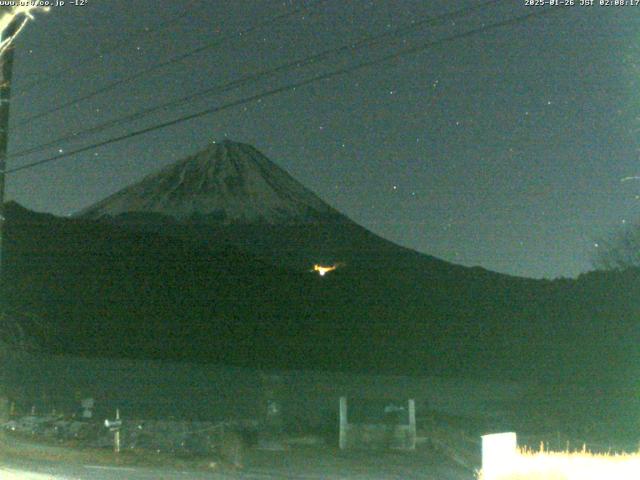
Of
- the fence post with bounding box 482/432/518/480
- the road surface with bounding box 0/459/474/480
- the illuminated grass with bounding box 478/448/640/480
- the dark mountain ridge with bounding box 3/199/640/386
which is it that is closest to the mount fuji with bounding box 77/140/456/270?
the dark mountain ridge with bounding box 3/199/640/386

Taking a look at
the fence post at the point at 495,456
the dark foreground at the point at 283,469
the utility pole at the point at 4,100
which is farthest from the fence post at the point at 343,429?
the utility pole at the point at 4,100

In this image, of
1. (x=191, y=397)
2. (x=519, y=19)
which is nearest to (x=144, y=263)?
(x=191, y=397)

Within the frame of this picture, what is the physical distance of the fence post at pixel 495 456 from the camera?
1092 centimetres

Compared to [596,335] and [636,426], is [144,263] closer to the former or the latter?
[596,335]

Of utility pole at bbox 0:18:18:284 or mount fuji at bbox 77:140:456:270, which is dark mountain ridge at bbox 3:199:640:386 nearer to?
utility pole at bbox 0:18:18:284

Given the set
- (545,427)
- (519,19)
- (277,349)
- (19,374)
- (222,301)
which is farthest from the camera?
(222,301)

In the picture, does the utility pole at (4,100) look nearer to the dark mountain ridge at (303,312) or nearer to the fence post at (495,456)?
the fence post at (495,456)

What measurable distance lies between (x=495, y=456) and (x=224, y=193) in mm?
126726

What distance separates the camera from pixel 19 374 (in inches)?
1240

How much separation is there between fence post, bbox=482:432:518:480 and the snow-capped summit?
103721mm

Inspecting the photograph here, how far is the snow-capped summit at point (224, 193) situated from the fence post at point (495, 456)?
103721mm

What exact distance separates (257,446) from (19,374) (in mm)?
14901

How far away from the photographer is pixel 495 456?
1103 centimetres

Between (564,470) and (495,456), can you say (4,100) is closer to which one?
(495,456)
